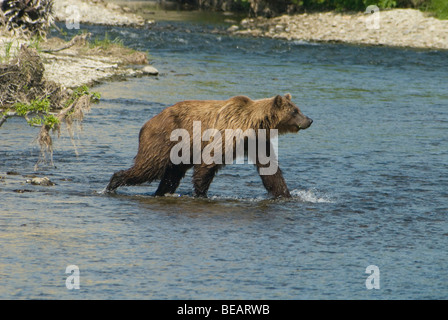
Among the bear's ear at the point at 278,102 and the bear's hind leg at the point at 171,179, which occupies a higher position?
the bear's ear at the point at 278,102

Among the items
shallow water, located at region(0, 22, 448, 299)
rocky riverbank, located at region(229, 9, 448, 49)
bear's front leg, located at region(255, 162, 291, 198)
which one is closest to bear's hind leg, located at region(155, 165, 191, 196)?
shallow water, located at region(0, 22, 448, 299)

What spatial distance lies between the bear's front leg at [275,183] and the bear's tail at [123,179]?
131cm

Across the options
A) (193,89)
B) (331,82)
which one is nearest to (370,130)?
(193,89)

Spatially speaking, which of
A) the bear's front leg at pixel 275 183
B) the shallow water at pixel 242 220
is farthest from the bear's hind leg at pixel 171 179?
the bear's front leg at pixel 275 183

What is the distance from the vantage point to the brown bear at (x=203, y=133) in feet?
29.3

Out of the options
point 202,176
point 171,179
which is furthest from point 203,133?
point 171,179

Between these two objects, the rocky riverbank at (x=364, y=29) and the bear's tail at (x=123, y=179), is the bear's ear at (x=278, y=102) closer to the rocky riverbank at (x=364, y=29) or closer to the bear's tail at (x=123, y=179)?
the bear's tail at (x=123, y=179)

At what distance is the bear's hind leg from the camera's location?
9.14m

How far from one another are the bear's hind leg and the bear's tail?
0.26 meters

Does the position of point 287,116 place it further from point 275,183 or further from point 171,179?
point 171,179

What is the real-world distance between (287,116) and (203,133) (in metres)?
0.94

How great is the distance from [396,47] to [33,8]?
13470 millimetres

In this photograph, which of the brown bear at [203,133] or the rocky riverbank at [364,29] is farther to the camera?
the rocky riverbank at [364,29]

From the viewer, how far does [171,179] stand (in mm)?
9234
